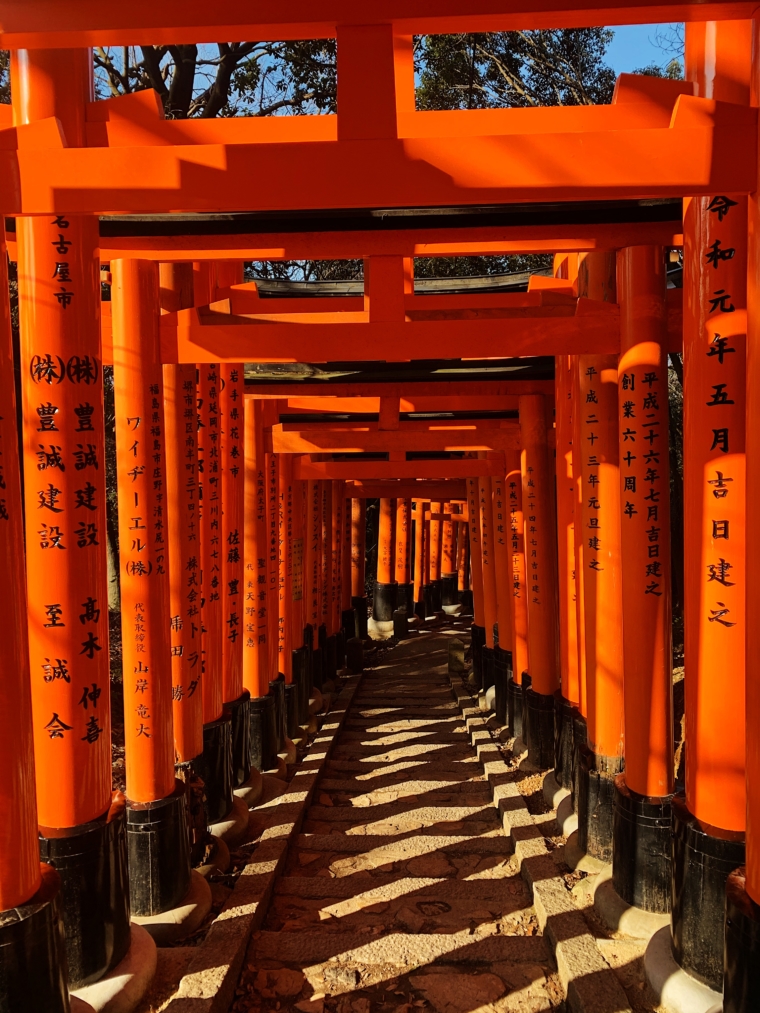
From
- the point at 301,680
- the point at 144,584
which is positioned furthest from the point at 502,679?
the point at 144,584

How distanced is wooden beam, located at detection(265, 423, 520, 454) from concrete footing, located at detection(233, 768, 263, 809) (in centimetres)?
346

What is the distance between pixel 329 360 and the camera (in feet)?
17.6

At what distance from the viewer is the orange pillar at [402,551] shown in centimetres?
2270

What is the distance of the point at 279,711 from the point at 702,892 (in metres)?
5.92

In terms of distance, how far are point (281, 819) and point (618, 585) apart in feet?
10.3

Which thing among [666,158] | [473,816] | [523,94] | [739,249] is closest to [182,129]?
[666,158]

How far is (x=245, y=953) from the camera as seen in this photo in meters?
4.55

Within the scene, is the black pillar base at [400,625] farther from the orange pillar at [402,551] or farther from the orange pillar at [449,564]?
the orange pillar at [449,564]

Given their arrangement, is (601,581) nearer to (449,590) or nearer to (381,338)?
(381,338)

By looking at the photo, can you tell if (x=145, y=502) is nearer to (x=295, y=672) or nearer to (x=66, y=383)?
(x=66, y=383)

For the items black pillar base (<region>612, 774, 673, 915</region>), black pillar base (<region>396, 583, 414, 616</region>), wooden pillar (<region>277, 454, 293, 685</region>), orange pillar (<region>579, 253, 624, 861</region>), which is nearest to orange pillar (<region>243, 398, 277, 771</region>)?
wooden pillar (<region>277, 454, 293, 685</region>)

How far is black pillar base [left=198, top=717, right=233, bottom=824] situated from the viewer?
614 centimetres

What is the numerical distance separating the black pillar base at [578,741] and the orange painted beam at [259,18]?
170 inches

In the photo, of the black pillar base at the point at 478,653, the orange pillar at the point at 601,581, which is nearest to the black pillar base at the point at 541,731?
the orange pillar at the point at 601,581
